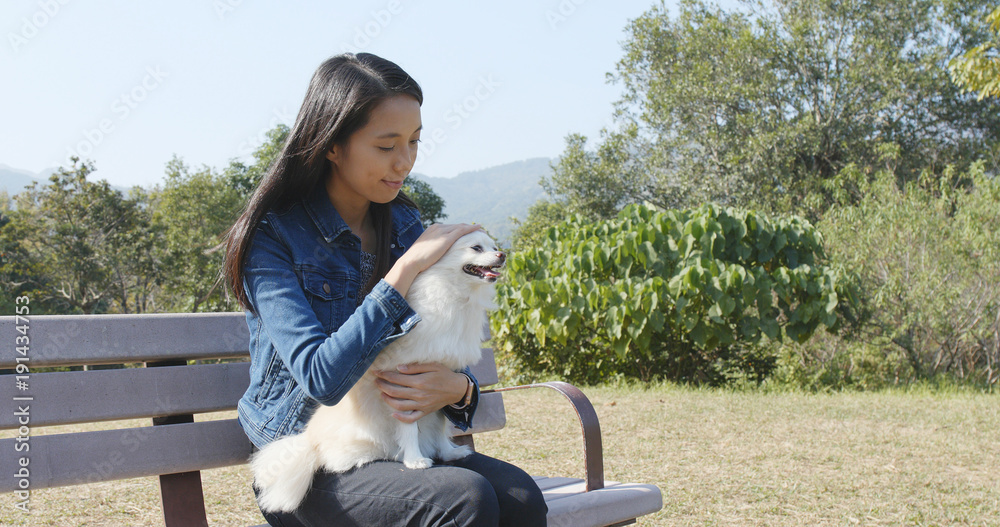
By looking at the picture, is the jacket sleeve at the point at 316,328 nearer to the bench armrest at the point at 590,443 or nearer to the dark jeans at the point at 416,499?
the dark jeans at the point at 416,499

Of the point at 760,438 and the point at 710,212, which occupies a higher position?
the point at 710,212

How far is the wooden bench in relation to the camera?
1.81 metres

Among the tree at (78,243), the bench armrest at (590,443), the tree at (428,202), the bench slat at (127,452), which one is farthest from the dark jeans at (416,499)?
the tree at (428,202)

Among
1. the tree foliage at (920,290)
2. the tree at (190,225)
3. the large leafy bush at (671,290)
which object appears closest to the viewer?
the large leafy bush at (671,290)

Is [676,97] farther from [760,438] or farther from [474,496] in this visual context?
[474,496]

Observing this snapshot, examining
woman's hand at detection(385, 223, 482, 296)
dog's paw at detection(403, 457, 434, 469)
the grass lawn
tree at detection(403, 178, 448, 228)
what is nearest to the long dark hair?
woman's hand at detection(385, 223, 482, 296)

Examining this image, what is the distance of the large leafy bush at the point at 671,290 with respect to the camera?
6.27 meters

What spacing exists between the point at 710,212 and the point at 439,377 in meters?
5.18

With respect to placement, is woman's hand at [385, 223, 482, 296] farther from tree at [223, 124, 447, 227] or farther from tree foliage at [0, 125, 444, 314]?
tree foliage at [0, 125, 444, 314]

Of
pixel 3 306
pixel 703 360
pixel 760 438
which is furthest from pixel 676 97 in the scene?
pixel 3 306

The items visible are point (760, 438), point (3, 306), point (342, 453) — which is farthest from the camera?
point (3, 306)

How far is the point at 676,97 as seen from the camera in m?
16.6

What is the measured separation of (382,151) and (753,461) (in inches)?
125

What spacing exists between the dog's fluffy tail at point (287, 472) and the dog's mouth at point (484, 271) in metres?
0.53
